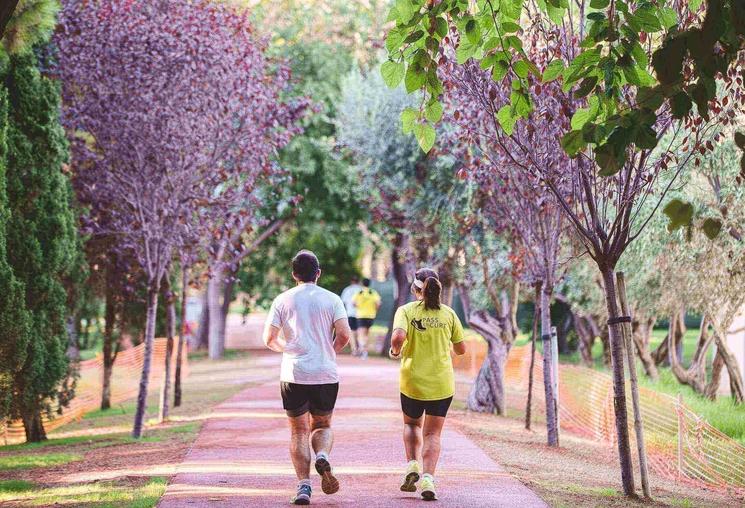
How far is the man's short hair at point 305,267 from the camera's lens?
795cm

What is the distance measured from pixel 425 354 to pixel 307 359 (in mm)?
985

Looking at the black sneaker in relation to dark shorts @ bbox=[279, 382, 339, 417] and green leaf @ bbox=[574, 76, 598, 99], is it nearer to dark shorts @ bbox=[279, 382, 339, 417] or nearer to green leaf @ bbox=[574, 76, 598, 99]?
dark shorts @ bbox=[279, 382, 339, 417]

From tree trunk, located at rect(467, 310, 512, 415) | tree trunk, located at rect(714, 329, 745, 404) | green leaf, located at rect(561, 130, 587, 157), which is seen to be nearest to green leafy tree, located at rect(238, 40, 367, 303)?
tree trunk, located at rect(467, 310, 512, 415)

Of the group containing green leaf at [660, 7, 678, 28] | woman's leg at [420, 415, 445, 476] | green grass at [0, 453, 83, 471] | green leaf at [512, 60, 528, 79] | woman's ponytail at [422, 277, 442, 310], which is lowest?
green grass at [0, 453, 83, 471]

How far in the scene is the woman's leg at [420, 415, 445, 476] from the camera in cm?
815

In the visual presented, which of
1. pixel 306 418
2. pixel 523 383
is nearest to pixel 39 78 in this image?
pixel 306 418

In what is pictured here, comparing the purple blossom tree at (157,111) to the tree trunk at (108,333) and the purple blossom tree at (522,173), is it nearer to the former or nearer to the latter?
the purple blossom tree at (522,173)

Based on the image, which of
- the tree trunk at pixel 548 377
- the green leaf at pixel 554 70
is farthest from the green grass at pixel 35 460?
the green leaf at pixel 554 70

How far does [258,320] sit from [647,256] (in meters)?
42.1

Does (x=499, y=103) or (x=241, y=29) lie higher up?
(x=241, y=29)

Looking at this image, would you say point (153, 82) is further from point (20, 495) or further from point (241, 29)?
point (20, 495)

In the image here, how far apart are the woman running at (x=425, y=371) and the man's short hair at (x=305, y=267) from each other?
744 mm

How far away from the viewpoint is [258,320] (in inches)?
2247

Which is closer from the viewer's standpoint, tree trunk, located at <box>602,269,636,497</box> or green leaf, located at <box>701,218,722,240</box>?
green leaf, located at <box>701,218,722,240</box>
